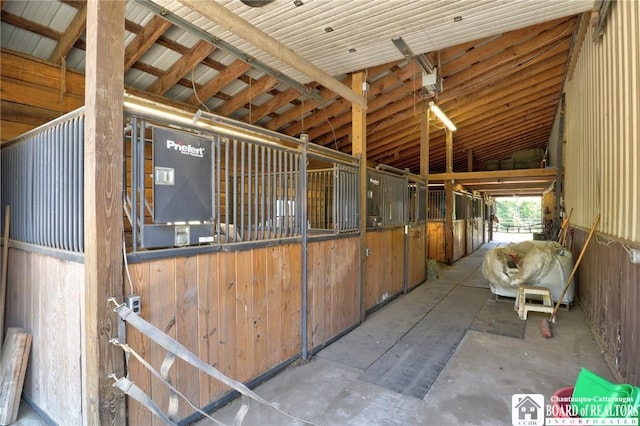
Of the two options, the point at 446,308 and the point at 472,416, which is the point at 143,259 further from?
the point at 446,308

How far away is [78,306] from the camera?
1.85m

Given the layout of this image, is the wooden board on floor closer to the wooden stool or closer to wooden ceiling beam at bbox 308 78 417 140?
the wooden stool

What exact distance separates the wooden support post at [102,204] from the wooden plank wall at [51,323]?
12.0 inches

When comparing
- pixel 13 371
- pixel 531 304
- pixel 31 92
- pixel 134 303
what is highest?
pixel 31 92

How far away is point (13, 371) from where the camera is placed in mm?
2242

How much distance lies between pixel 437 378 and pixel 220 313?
187cm

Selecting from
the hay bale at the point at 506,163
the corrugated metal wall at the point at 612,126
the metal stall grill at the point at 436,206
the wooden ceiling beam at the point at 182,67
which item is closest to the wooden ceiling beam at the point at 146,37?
the wooden ceiling beam at the point at 182,67

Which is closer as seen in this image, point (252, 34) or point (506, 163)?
point (252, 34)

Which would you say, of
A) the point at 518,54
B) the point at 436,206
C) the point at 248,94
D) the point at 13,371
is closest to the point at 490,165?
the point at 436,206

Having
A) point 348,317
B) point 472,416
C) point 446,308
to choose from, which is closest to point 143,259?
point 472,416

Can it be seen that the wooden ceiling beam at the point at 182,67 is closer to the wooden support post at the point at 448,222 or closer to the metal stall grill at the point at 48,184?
the metal stall grill at the point at 48,184

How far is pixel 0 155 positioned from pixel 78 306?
74.1 inches

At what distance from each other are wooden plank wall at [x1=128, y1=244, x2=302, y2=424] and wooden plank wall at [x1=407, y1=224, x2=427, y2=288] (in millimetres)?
3409

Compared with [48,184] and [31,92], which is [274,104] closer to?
[31,92]
